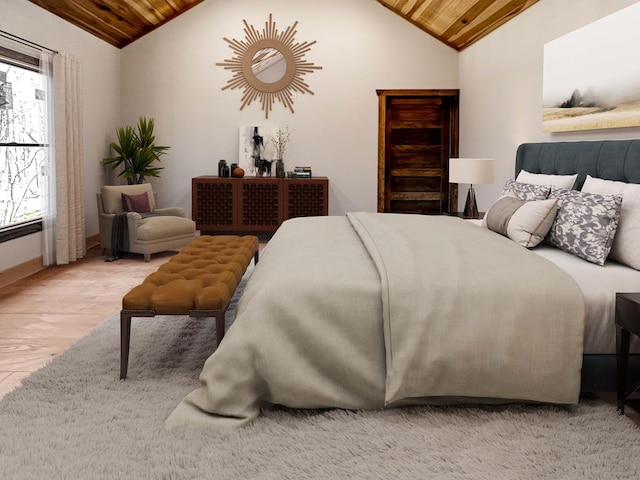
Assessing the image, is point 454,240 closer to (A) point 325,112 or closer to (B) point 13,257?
(B) point 13,257

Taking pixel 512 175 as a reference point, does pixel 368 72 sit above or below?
above

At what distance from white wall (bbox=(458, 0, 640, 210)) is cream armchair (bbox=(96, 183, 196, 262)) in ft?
10.2

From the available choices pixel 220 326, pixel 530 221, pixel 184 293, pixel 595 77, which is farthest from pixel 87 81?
pixel 530 221

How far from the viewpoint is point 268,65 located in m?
7.45

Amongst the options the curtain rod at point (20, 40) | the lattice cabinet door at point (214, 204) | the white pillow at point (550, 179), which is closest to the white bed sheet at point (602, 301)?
the white pillow at point (550, 179)

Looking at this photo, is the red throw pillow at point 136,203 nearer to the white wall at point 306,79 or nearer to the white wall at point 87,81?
the white wall at point 87,81

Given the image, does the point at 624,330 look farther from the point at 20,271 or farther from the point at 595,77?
the point at 20,271

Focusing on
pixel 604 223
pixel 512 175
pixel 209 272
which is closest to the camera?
pixel 604 223

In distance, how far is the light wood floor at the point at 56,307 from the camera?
3.13m

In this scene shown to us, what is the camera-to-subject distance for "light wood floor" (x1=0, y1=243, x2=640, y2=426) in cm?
313

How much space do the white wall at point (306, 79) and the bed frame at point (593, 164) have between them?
290 centimetres

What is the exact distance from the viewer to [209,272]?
3176 millimetres

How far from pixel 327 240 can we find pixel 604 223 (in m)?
1.33

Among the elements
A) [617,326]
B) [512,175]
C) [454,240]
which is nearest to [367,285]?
[454,240]
